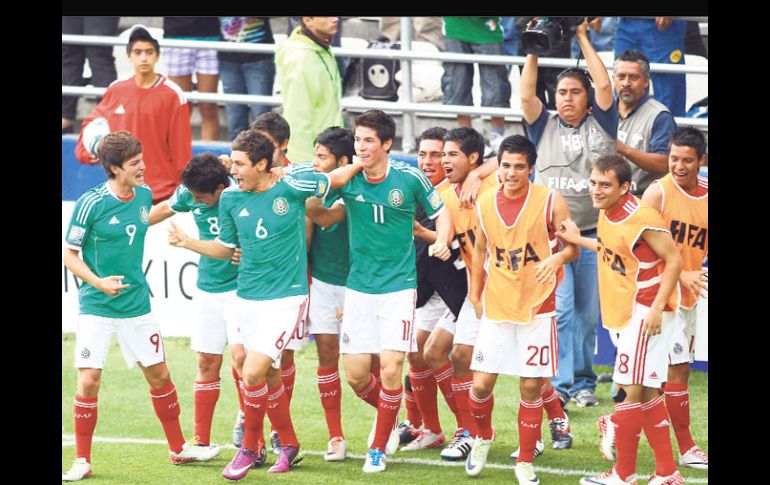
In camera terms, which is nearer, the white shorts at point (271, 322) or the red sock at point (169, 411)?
the white shorts at point (271, 322)

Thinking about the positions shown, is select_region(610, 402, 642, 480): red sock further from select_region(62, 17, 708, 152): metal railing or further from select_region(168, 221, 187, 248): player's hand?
select_region(62, 17, 708, 152): metal railing

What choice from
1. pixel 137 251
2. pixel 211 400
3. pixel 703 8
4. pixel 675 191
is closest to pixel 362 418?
pixel 211 400

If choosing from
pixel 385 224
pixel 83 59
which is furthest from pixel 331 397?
pixel 83 59

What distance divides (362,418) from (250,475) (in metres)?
1.49

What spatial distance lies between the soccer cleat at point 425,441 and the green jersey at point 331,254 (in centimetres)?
103

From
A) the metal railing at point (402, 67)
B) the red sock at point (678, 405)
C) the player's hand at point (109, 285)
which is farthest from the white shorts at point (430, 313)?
the metal railing at point (402, 67)

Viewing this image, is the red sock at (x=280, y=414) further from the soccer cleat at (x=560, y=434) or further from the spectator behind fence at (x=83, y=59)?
the spectator behind fence at (x=83, y=59)

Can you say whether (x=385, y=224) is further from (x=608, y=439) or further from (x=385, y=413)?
(x=608, y=439)

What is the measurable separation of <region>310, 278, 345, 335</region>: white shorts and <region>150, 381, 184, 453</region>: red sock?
35.1 inches

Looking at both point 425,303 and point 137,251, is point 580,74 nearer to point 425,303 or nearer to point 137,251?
point 425,303

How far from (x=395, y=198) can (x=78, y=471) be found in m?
2.29

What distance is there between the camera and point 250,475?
705 cm

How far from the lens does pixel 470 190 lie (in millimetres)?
7359

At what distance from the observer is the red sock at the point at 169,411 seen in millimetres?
7219
